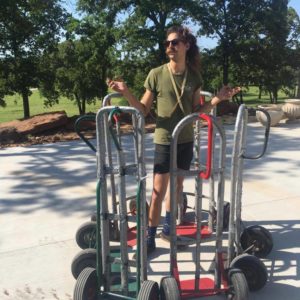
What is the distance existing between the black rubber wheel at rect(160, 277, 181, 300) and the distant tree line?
8.50m

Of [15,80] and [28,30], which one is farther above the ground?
[28,30]

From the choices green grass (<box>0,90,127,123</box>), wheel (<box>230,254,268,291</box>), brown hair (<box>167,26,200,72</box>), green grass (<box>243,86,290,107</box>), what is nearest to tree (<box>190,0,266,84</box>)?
green grass (<box>0,90,127,123</box>)

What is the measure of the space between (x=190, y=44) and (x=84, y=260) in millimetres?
1541

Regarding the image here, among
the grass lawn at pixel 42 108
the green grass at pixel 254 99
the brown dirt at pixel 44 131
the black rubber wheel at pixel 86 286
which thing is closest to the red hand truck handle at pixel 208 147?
the black rubber wheel at pixel 86 286

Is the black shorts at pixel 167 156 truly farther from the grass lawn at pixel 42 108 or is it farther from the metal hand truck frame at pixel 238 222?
the grass lawn at pixel 42 108

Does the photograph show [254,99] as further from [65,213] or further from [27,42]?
[65,213]

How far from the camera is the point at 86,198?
463 centimetres

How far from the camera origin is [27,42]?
11164mm

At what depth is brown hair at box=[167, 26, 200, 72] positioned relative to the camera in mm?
2915

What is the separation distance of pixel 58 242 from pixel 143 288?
141cm

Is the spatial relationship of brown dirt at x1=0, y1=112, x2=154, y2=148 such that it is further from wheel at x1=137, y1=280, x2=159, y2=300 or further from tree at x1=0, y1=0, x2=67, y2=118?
wheel at x1=137, y1=280, x2=159, y2=300

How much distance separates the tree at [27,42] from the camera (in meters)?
10.4

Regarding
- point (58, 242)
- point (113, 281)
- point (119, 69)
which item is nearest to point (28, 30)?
point (119, 69)

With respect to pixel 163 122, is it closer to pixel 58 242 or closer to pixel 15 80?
pixel 58 242
